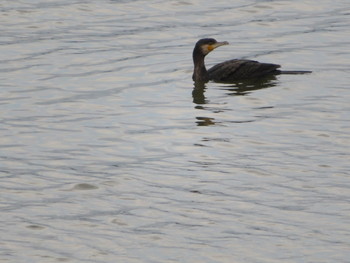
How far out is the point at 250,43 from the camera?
2489 cm

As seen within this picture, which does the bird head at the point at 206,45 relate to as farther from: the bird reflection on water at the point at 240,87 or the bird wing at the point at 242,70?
the bird reflection on water at the point at 240,87

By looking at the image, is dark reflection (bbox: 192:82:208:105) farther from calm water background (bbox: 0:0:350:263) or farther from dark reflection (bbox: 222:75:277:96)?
dark reflection (bbox: 222:75:277:96)

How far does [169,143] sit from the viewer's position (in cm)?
1652

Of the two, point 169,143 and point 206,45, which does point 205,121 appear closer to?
point 169,143

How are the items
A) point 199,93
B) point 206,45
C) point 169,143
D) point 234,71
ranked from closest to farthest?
point 169,143 → point 199,93 → point 234,71 → point 206,45

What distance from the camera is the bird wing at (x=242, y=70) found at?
2123cm

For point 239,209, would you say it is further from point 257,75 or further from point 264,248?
point 257,75

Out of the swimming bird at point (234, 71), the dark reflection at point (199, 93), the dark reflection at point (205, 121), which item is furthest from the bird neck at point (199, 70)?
the dark reflection at point (205, 121)

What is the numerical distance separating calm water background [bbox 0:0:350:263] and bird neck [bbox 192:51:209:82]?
0.21m

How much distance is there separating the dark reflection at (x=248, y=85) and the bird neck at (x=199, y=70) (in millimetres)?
478

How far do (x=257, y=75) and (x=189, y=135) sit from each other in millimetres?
4551

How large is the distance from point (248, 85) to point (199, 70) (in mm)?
1095

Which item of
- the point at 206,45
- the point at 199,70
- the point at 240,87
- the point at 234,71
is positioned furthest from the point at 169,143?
the point at 206,45

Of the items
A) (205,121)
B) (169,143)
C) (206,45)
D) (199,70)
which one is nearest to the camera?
(169,143)
